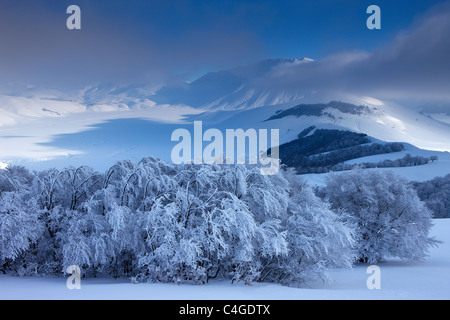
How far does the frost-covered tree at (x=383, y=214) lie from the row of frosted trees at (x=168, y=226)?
11.4 metres

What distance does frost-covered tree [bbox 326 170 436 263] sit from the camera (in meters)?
28.3

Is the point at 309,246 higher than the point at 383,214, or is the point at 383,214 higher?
the point at 383,214

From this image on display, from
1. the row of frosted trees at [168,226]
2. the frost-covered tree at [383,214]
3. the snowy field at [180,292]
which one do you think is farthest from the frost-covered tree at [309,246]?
the frost-covered tree at [383,214]

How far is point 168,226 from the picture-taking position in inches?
617

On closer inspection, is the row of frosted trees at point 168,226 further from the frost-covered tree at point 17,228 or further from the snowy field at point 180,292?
the snowy field at point 180,292

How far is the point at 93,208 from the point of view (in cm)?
1736

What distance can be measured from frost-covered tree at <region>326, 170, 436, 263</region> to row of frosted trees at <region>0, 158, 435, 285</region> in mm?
11392

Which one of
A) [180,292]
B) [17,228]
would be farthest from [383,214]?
[17,228]

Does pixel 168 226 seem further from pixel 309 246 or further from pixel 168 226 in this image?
pixel 309 246

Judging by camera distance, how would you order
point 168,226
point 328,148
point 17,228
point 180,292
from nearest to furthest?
point 180,292 → point 168,226 → point 17,228 → point 328,148

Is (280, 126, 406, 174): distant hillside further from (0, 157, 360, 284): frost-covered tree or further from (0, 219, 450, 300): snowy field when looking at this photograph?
(0, 219, 450, 300): snowy field

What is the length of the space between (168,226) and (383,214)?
2043 centimetres

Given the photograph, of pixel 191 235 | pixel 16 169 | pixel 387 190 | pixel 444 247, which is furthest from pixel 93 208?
pixel 444 247
